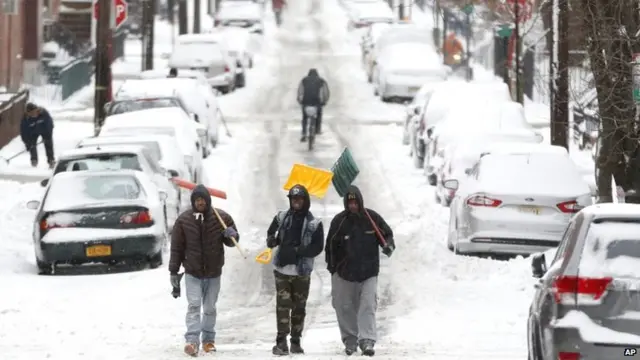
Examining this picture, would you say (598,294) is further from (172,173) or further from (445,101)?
(445,101)

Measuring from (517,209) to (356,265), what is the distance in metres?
6.74

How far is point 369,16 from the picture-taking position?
68.3 meters

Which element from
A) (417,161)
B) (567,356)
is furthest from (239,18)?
(567,356)

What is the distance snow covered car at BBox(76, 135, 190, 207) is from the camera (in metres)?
24.1

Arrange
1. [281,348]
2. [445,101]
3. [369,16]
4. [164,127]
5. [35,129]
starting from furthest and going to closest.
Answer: [369,16], [35,129], [445,101], [164,127], [281,348]

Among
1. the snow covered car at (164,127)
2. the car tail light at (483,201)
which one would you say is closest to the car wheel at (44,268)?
the car tail light at (483,201)

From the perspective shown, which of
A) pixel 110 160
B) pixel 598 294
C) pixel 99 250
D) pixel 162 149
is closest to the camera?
pixel 598 294

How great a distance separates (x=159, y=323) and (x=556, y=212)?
5.96m

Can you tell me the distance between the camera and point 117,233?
20531 mm

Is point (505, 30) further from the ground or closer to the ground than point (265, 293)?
further from the ground

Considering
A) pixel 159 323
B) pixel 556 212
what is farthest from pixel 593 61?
pixel 159 323

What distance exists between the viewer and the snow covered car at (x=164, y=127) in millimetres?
27266

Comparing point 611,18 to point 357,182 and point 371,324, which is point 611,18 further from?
point 357,182

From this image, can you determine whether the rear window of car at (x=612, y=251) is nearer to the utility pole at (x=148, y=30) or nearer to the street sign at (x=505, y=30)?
the street sign at (x=505, y=30)
